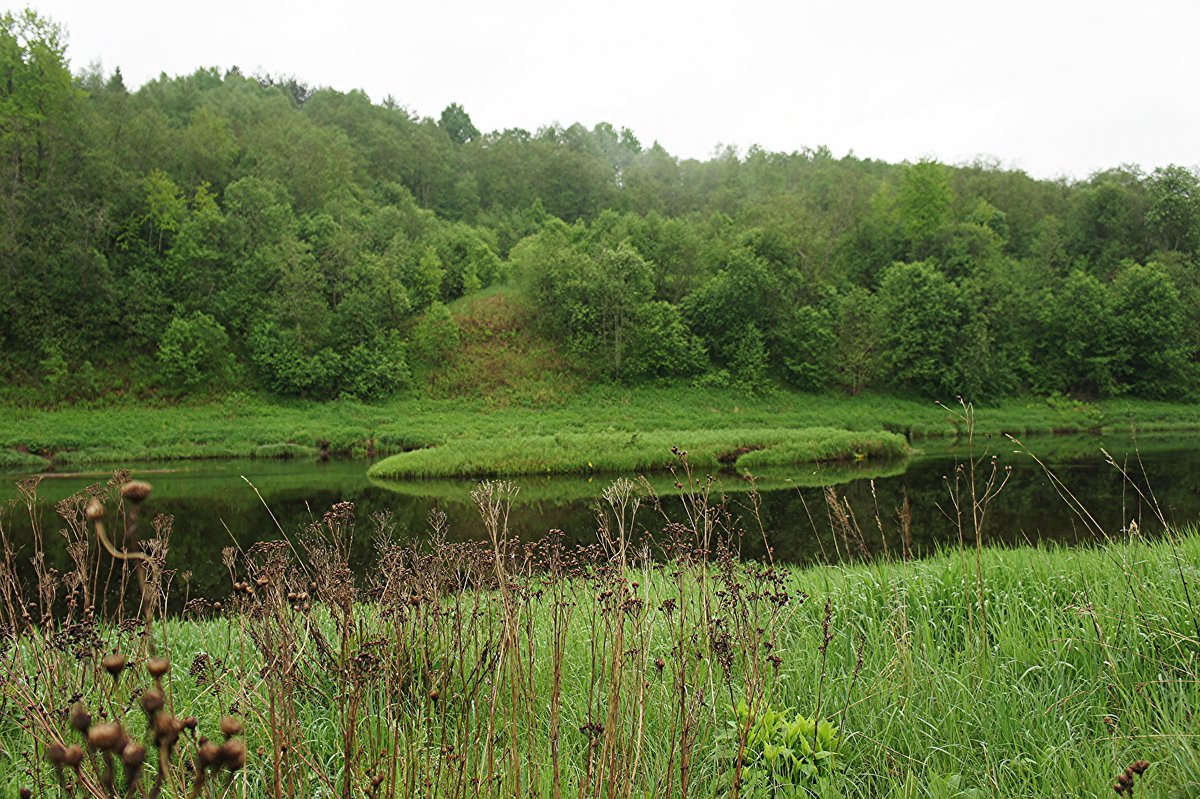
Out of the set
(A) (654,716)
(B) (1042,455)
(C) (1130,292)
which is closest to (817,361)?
(B) (1042,455)

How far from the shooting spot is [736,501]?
17656 mm

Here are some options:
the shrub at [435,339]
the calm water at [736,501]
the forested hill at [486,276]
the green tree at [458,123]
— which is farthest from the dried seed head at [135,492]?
the green tree at [458,123]

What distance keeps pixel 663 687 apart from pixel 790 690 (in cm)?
175

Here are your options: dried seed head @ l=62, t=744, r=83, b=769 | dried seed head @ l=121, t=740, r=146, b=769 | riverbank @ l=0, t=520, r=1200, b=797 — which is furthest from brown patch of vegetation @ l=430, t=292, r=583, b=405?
dried seed head @ l=121, t=740, r=146, b=769

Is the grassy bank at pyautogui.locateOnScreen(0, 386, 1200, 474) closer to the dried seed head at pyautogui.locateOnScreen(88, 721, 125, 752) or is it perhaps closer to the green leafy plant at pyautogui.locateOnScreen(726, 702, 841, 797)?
the green leafy plant at pyautogui.locateOnScreen(726, 702, 841, 797)

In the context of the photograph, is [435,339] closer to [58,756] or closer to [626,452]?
[626,452]

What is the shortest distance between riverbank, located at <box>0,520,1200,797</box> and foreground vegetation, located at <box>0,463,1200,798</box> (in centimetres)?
2

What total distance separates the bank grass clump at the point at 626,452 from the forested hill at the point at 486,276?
15.5 metres

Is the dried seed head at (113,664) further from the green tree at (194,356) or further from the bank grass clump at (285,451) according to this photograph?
the green tree at (194,356)

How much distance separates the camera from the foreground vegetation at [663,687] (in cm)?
277

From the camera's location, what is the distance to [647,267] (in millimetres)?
46875

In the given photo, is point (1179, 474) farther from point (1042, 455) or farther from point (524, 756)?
point (524, 756)

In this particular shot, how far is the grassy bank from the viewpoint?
30.4 meters

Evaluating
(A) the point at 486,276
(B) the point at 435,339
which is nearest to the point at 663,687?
(B) the point at 435,339
